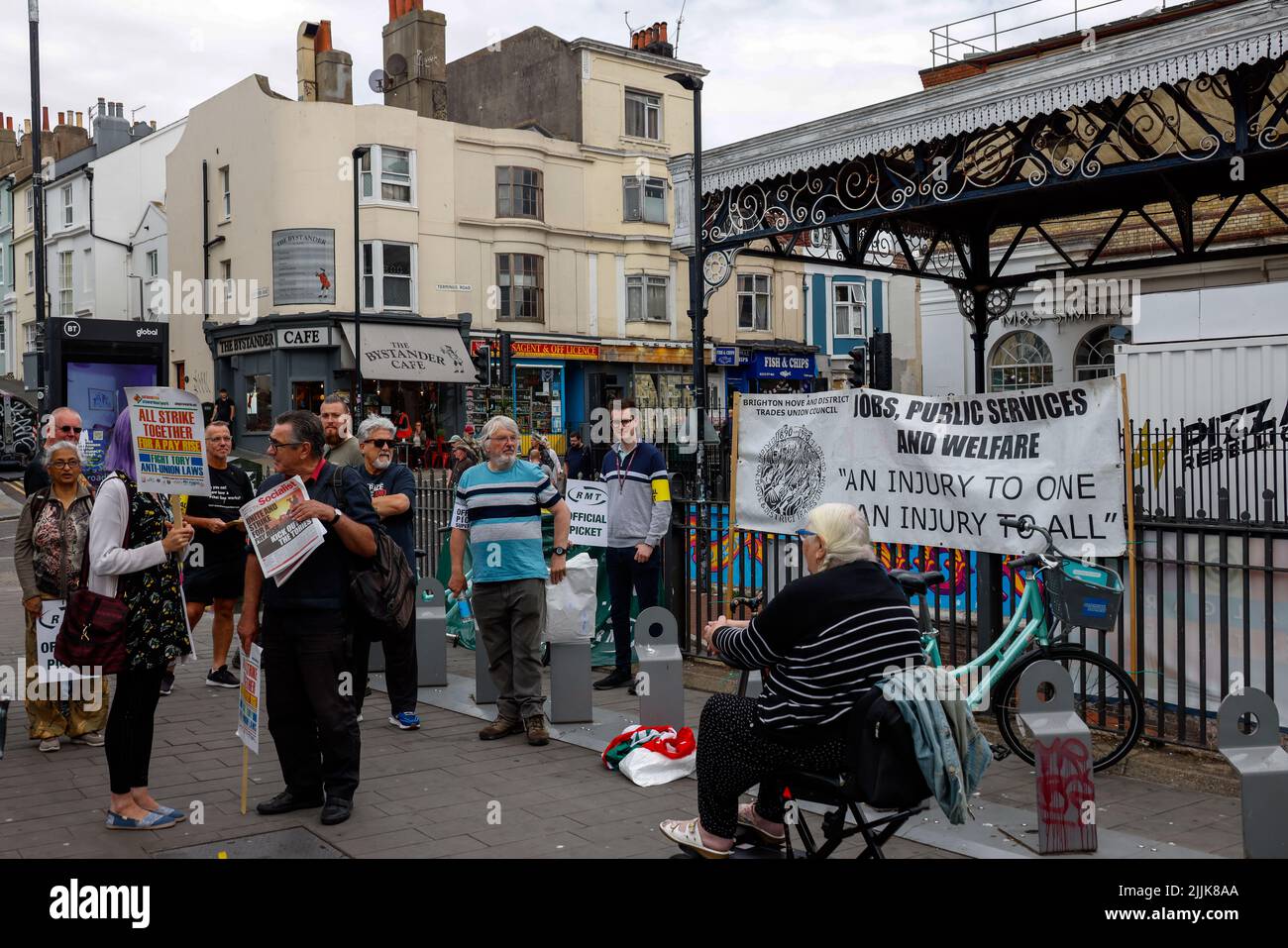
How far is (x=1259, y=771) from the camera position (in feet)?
14.0

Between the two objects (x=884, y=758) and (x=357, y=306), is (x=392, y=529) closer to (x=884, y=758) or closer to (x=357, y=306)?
(x=884, y=758)

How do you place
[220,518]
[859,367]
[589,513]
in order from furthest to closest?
1. [859,367]
2. [589,513]
3. [220,518]

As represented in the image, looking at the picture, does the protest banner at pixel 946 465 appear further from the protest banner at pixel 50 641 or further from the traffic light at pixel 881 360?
the traffic light at pixel 881 360

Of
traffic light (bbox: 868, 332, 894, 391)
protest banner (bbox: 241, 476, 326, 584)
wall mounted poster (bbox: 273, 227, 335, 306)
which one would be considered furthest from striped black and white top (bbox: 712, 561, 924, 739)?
wall mounted poster (bbox: 273, 227, 335, 306)

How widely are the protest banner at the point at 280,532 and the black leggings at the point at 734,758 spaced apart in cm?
205

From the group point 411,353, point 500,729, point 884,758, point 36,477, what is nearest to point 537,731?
point 500,729

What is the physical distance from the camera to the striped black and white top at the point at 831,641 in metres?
4.08

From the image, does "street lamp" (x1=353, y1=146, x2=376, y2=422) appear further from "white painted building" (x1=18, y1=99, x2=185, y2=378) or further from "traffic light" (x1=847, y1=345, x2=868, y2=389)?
"traffic light" (x1=847, y1=345, x2=868, y2=389)

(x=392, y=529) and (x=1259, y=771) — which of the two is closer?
(x=1259, y=771)

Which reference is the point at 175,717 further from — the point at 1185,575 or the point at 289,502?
the point at 1185,575

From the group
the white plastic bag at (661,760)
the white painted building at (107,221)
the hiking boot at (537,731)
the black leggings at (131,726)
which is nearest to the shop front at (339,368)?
A: the white painted building at (107,221)

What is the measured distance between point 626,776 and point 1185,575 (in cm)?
326

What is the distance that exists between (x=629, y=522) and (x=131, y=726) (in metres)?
4.00
